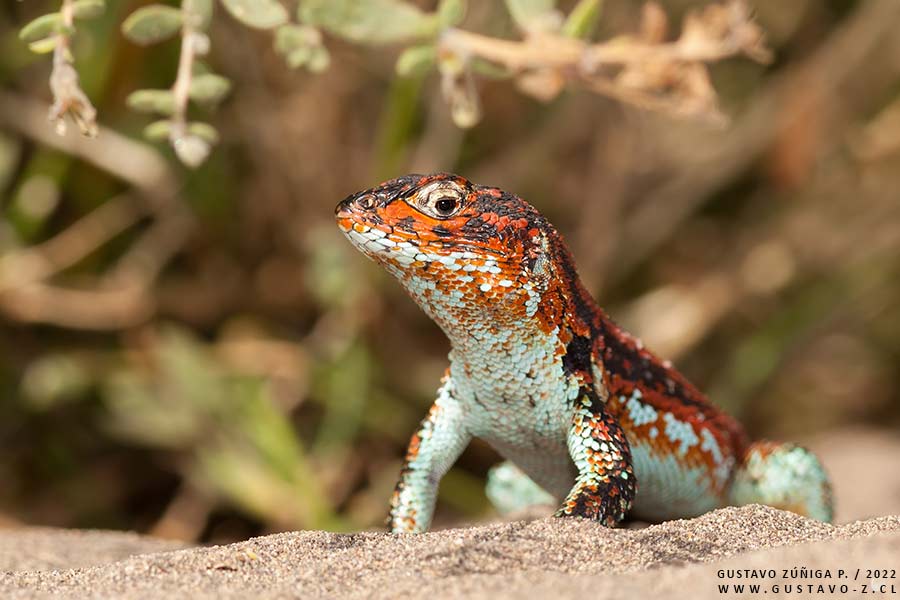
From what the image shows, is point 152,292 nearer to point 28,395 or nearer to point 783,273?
point 28,395

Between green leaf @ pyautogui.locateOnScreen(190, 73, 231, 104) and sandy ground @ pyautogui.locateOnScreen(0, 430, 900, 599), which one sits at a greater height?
green leaf @ pyautogui.locateOnScreen(190, 73, 231, 104)

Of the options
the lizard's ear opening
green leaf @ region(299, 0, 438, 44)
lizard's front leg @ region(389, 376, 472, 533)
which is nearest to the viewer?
the lizard's ear opening

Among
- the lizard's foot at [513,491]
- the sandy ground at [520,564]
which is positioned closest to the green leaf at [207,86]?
the sandy ground at [520,564]

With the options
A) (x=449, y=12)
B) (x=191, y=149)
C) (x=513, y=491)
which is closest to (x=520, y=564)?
(x=191, y=149)

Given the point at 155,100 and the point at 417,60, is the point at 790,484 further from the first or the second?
the point at 155,100

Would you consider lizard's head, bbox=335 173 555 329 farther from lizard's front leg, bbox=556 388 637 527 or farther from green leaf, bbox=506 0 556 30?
green leaf, bbox=506 0 556 30

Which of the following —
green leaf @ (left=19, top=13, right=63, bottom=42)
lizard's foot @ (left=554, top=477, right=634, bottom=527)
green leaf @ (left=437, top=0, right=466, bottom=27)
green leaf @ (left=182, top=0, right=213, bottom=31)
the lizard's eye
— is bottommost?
lizard's foot @ (left=554, top=477, right=634, bottom=527)

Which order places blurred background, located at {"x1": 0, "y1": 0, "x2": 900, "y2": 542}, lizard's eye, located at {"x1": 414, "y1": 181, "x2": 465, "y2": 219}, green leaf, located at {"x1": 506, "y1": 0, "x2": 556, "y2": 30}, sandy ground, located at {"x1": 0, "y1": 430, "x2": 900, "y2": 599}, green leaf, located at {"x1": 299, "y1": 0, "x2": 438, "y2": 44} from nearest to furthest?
sandy ground, located at {"x1": 0, "y1": 430, "x2": 900, "y2": 599}
lizard's eye, located at {"x1": 414, "y1": 181, "x2": 465, "y2": 219}
green leaf, located at {"x1": 299, "y1": 0, "x2": 438, "y2": 44}
green leaf, located at {"x1": 506, "y1": 0, "x2": 556, "y2": 30}
blurred background, located at {"x1": 0, "y1": 0, "x2": 900, "y2": 542}

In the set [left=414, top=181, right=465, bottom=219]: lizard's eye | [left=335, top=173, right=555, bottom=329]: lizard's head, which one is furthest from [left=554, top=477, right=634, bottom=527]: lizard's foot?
[left=414, top=181, right=465, bottom=219]: lizard's eye
